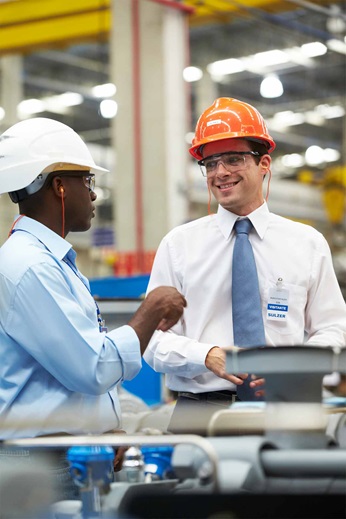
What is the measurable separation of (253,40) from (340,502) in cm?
1709

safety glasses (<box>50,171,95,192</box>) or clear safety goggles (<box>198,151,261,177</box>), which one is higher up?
clear safety goggles (<box>198,151,261,177</box>)

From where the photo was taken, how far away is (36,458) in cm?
219

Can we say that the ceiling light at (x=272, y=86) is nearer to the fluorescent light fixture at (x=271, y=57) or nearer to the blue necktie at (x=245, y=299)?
the fluorescent light fixture at (x=271, y=57)

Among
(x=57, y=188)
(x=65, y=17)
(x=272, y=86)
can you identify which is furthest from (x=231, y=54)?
(x=57, y=188)

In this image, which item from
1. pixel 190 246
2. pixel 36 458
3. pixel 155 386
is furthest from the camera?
pixel 155 386

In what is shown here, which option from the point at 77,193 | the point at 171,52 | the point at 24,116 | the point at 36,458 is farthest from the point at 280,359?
the point at 24,116

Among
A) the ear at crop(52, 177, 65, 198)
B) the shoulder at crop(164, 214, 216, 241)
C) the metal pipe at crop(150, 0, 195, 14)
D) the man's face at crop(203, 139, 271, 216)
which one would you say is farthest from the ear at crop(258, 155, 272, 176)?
the metal pipe at crop(150, 0, 195, 14)

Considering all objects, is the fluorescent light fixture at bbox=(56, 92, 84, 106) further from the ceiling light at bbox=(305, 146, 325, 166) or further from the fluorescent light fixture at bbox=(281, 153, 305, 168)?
the fluorescent light fixture at bbox=(281, 153, 305, 168)

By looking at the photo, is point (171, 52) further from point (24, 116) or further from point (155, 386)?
point (24, 116)

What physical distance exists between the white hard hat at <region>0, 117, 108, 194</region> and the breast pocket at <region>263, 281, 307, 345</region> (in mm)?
779

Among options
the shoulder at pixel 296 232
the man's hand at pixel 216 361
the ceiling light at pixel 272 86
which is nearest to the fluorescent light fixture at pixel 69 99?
the ceiling light at pixel 272 86

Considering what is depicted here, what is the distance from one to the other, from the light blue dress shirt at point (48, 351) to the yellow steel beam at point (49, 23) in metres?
8.80

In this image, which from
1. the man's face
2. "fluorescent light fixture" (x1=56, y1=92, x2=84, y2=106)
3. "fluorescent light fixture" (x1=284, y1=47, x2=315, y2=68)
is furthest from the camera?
"fluorescent light fixture" (x1=56, y1=92, x2=84, y2=106)

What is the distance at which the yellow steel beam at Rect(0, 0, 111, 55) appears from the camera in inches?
435
